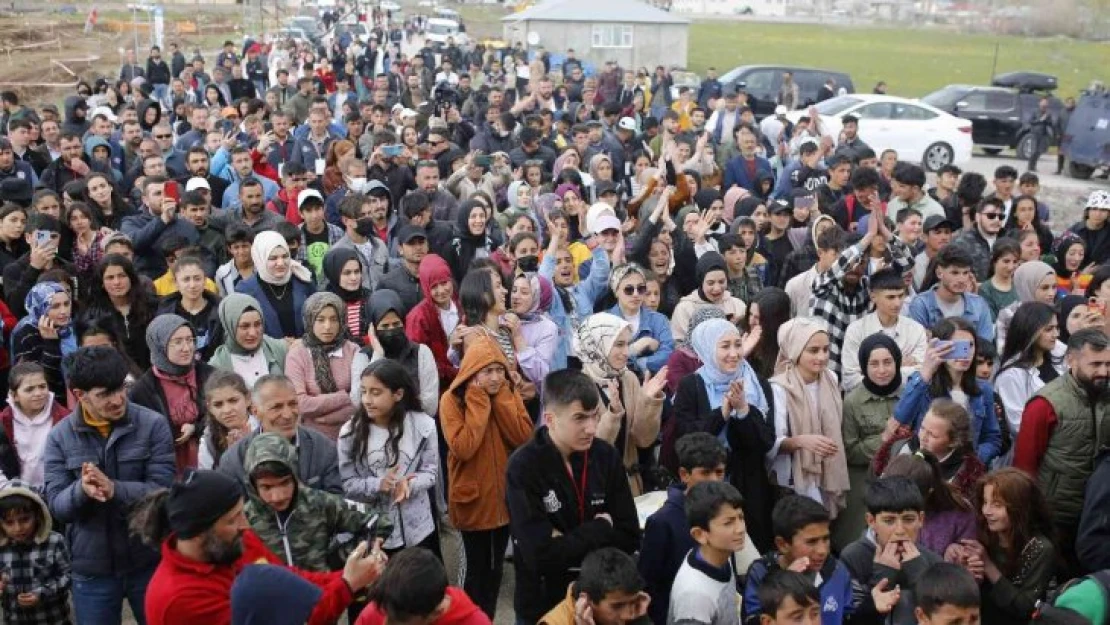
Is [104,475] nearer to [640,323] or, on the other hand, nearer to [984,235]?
[640,323]

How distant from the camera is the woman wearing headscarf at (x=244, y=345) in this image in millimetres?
5945

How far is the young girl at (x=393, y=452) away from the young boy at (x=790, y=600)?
1749 millimetres

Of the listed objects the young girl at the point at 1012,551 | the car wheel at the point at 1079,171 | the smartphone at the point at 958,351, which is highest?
the smartphone at the point at 958,351

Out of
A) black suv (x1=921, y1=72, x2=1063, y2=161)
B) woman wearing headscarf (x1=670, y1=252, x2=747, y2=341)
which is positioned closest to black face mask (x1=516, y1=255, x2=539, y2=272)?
woman wearing headscarf (x1=670, y1=252, x2=747, y2=341)

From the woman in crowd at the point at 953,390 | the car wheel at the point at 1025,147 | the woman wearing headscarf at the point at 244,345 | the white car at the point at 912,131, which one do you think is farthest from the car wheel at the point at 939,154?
the woman wearing headscarf at the point at 244,345

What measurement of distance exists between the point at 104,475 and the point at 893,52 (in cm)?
5939

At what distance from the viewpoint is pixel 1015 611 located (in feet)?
15.0

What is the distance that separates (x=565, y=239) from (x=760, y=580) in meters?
4.16

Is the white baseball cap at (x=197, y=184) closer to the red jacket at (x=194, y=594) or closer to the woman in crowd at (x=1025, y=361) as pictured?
the red jacket at (x=194, y=594)

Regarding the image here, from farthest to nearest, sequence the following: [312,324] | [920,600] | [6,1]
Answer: [6,1] < [312,324] < [920,600]

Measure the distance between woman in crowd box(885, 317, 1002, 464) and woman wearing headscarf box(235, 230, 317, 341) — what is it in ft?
12.5

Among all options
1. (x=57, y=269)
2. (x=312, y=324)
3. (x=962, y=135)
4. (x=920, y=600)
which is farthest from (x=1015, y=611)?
(x=962, y=135)

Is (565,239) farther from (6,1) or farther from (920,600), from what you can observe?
(6,1)

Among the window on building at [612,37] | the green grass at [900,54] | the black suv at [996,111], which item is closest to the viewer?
the black suv at [996,111]
